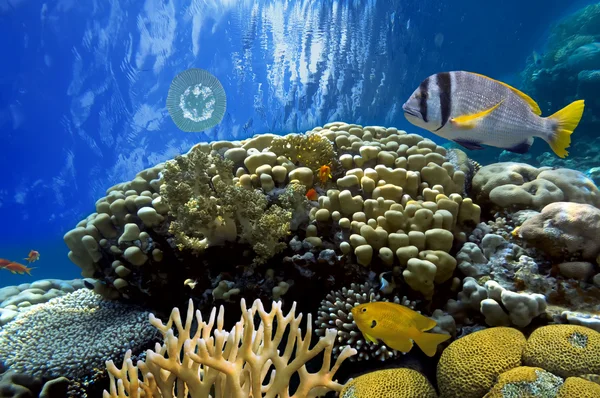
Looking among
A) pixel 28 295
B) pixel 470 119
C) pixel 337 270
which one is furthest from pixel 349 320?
pixel 28 295

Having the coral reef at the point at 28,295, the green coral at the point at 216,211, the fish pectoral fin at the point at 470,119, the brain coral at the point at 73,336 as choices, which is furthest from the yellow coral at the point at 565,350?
the coral reef at the point at 28,295

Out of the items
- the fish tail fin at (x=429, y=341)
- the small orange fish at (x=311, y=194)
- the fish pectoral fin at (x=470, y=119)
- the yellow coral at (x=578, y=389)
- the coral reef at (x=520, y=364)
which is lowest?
the coral reef at (x=520, y=364)

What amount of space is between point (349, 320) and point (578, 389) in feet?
4.76

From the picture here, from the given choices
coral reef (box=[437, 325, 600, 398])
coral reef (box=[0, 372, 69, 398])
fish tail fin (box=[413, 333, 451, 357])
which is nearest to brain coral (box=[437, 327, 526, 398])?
coral reef (box=[437, 325, 600, 398])

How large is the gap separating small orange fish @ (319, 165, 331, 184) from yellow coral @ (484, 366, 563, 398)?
2392 mm

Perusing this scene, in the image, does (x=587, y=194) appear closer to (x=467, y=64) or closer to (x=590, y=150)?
(x=590, y=150)

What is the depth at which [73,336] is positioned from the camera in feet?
11.8

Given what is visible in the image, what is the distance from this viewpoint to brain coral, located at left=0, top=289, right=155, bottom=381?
3287 mm

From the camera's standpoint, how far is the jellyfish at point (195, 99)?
23.0ft

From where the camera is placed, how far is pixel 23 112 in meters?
27.1

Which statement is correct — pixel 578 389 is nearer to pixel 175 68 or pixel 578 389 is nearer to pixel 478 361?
pixel 478 361

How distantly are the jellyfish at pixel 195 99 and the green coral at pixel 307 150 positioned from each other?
3870 mm

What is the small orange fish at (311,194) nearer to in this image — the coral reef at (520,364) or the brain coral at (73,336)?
the coral reef at (520,364)

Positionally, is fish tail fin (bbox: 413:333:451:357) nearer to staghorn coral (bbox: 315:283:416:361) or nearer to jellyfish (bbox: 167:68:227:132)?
staghorn coral (bbox: 315:283:416:361)
